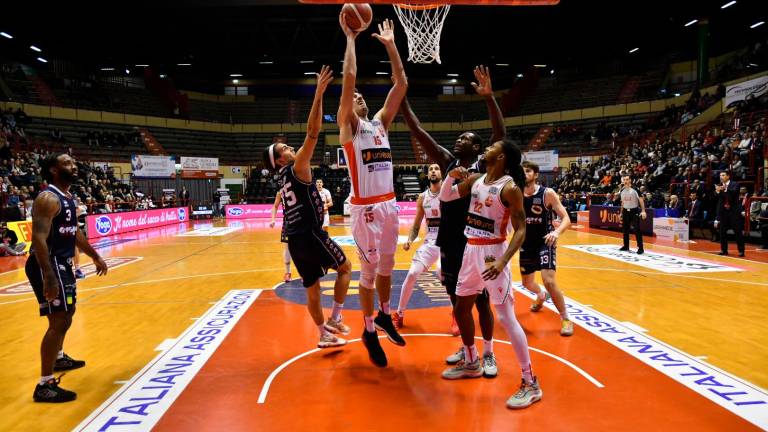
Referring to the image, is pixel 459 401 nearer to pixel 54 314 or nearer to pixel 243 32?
pixel 54 314

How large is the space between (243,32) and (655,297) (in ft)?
99.2

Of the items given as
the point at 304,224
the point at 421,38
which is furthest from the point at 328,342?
the point at 421,38

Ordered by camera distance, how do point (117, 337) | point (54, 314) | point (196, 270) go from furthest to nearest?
point (196, 270) < point (117, 337) < point (54, 314)

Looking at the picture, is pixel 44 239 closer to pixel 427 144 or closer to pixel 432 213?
pixel 427 144

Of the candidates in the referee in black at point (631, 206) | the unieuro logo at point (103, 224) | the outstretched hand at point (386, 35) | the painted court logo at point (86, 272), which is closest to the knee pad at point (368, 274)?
the outstretched hand at point (386, 35)

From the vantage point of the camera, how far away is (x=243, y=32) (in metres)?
31.1

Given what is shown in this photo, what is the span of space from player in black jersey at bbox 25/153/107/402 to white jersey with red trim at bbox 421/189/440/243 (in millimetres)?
4092

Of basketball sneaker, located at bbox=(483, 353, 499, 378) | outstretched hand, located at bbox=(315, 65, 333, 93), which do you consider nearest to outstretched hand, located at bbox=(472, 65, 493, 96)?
outstretched hand, located at bbox=(315, 65, 333, 93)

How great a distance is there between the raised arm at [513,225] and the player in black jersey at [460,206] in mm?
835

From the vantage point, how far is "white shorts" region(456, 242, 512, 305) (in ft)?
12.7

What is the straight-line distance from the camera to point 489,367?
450cm

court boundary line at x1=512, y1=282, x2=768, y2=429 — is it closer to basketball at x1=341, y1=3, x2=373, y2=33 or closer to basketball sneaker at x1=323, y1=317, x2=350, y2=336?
basketball sneaker at x1=323, y1=317, x2=350, y2=336

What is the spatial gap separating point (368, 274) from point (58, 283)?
110 inches

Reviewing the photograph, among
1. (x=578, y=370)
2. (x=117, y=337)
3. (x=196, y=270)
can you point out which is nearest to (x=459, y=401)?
(x=578, y=370)
